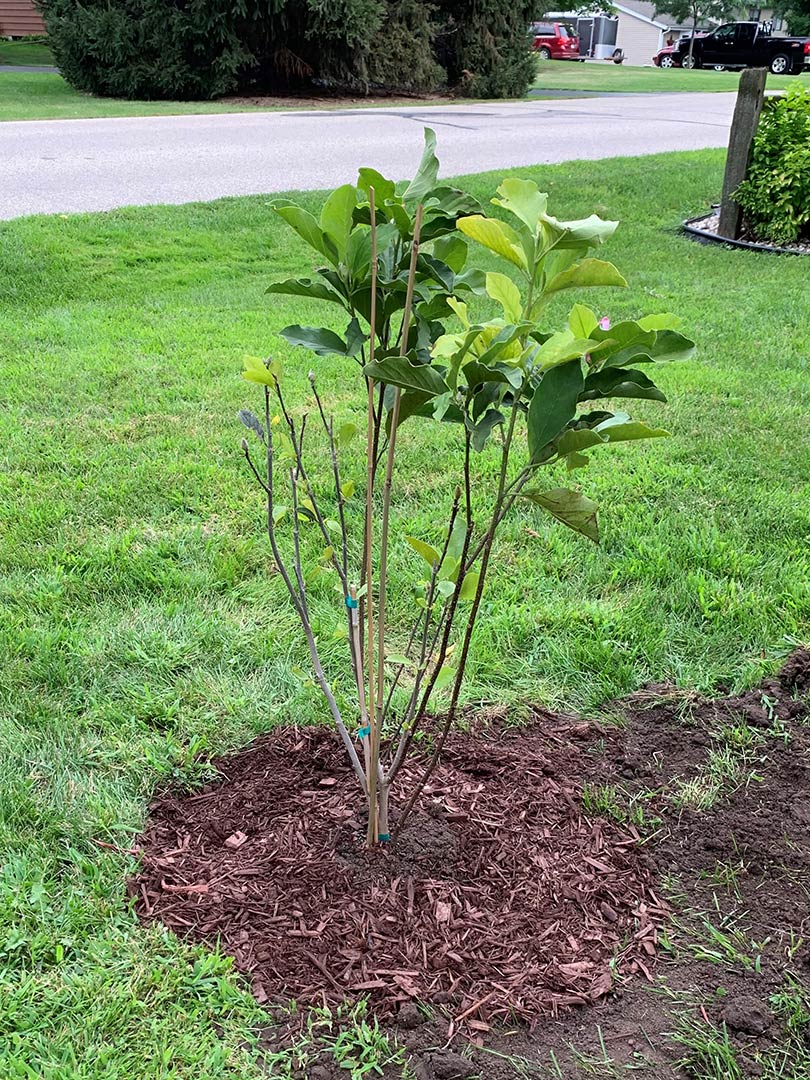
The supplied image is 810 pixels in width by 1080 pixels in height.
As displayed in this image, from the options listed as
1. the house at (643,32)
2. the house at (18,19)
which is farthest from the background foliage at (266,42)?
the house at (643,32)

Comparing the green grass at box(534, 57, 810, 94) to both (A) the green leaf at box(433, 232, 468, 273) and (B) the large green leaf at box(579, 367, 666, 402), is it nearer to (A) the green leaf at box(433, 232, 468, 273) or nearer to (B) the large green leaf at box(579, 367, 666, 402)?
(A) the green leaf at box(433, 232, 468, 273)

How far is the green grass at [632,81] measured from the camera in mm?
25531

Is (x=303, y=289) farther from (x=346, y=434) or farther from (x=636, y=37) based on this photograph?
(x=636, y=37)

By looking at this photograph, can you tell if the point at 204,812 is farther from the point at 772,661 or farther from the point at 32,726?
the point at 772,661

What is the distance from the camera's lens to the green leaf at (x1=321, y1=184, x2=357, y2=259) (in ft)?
5.02

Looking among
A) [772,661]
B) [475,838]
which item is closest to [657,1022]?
[475,838]

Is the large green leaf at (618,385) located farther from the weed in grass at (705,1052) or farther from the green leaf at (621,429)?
the weed in grass at (705,1052)

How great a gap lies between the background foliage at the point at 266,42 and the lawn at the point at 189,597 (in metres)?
13.5

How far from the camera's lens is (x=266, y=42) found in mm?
17906

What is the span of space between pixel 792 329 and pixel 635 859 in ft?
15.1

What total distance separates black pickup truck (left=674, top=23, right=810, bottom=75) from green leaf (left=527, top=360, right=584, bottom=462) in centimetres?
3949

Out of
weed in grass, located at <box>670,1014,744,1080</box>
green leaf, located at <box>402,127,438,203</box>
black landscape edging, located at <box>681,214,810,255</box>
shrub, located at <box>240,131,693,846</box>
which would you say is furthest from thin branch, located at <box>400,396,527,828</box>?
black landscape edging, located at <box>681,214,810,255</box>

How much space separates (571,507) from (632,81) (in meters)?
31.7

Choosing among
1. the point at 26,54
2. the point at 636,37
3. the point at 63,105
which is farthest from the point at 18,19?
the point at 636,37
